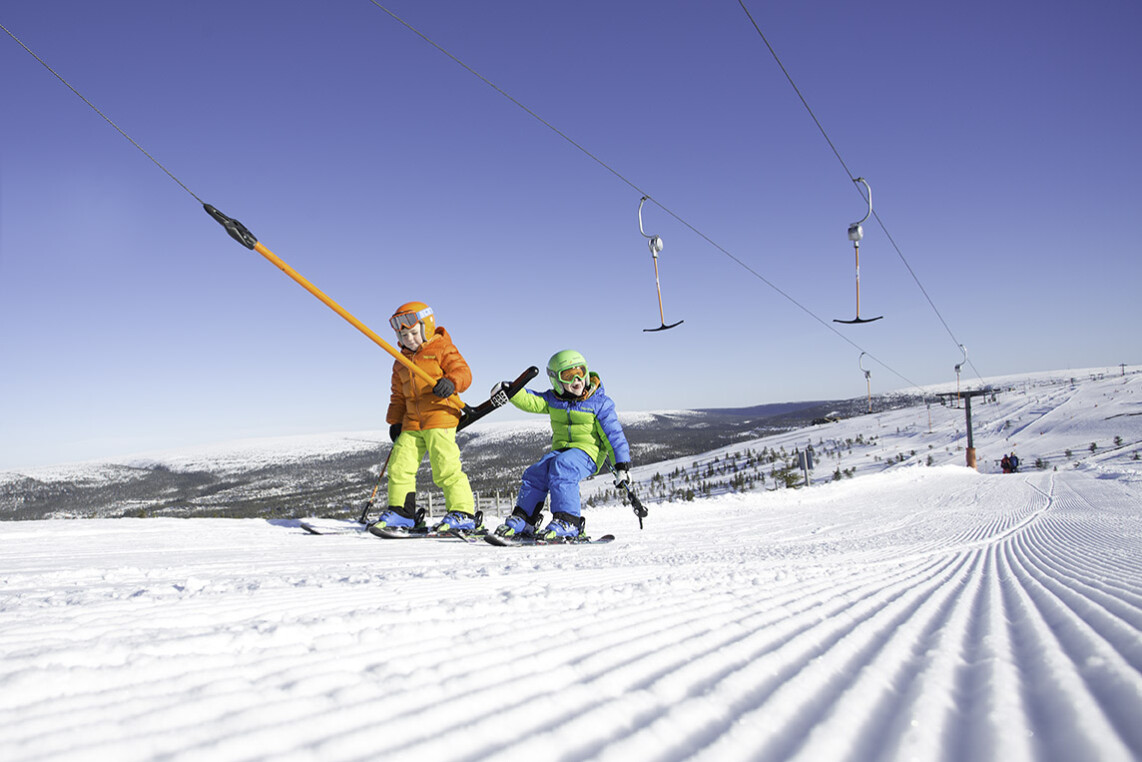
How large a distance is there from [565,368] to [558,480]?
1.17 m

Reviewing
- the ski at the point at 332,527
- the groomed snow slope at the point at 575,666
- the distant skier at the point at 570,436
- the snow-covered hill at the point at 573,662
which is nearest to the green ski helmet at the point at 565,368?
the distant skier at the point at 570,436

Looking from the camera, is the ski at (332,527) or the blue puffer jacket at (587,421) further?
the blue puffer jacket at (587,421)

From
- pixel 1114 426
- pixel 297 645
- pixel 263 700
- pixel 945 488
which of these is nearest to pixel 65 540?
pixel 297 645

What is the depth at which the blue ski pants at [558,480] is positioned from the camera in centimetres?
546

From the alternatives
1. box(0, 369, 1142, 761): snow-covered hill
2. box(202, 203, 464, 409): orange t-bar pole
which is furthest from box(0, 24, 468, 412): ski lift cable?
box(0, 369, 1142, 761): snow-covered hill

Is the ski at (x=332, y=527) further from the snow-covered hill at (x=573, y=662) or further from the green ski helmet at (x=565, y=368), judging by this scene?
the snow-covered hill at (x=573, y=662)

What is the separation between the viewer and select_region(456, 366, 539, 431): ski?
5816mm

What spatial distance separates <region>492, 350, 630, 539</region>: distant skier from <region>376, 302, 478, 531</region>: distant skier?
1.63 ft

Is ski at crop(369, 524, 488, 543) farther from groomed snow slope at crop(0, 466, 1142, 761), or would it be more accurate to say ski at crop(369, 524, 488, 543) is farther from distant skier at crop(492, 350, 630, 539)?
groomed snow slope at crop(0, 466, 1142, 761)

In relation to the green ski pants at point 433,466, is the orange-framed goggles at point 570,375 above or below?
above

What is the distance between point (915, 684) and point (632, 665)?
0.49 meters

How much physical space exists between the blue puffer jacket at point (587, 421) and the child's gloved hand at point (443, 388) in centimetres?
78

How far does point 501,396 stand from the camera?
591cm

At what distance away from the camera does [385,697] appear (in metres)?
0.90
